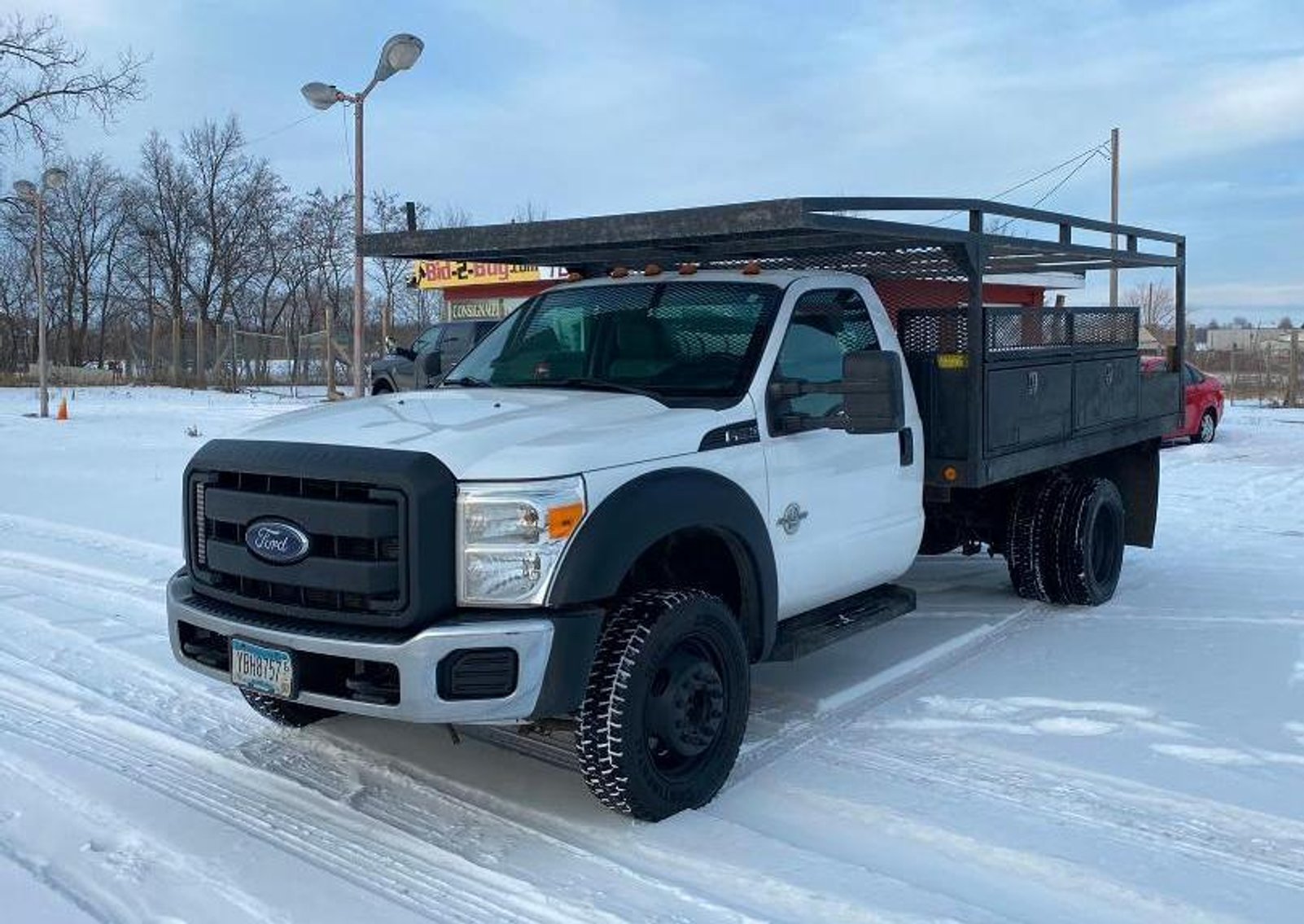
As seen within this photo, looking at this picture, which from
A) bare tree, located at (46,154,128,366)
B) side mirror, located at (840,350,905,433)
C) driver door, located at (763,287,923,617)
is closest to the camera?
side mirror, located at (840,350,905,433)

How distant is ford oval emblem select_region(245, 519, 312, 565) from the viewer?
13.7 ft

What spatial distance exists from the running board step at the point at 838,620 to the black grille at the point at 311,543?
1.77 meters

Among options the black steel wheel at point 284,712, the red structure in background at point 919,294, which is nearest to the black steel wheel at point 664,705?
the black steel wheel at point 284,712

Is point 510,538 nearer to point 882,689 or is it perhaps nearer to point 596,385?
point 596,385

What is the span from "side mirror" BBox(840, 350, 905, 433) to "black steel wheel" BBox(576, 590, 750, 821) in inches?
34.6

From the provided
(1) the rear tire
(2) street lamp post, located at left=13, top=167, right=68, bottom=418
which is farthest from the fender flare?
(2) street lamp post, located at left=13, top=167, right=68, bottom=418

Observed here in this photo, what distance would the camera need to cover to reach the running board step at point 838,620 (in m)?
5.21

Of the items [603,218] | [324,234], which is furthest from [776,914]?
[324,234]

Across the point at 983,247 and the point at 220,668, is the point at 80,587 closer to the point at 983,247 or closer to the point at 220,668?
the point at 220,668

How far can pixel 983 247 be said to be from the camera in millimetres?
6367

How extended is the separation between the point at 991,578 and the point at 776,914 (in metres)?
5.68

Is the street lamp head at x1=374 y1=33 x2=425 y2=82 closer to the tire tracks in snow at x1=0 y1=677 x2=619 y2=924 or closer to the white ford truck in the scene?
the white ford truck

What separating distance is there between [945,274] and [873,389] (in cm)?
290

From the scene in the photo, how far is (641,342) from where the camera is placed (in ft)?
18.4
